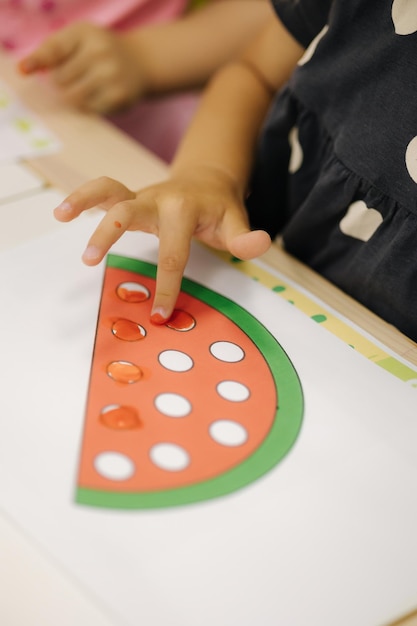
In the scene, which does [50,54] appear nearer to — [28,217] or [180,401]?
[28,217]

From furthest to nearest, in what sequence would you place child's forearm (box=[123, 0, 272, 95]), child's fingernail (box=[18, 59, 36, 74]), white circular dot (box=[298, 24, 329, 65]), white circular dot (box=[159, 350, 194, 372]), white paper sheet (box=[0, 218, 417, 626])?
1. child's forearm (box=[123, 0, 272, 95])
2. child's fingernail (box=[18, 59, 36, 74])
3. white circular dot (box=[298, 24, 329, 65])
4. white circular dot (box=[159, 350, 194, 372])
5. white paper sheet (box=[0, 218, 417, 626])

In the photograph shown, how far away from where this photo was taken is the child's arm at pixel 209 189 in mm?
474

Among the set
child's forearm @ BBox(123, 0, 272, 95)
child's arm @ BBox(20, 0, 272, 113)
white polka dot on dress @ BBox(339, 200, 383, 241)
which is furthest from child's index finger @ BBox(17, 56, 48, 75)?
white polka dot on dress @ BBox(339, 200, 383, 241)

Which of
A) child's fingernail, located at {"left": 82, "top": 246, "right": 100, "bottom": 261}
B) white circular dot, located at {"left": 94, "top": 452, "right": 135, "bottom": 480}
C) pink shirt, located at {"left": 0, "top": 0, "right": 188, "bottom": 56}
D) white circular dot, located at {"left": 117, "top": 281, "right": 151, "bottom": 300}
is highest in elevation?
child's fingernail, located at {"left": 82, "top": 246, "right": 100, "bottom": 261}

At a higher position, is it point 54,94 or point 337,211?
point 337,211

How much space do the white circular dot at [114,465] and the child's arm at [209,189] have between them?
0.12 metres

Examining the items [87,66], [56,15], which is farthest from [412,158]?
[56,15]

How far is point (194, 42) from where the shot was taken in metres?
0.85

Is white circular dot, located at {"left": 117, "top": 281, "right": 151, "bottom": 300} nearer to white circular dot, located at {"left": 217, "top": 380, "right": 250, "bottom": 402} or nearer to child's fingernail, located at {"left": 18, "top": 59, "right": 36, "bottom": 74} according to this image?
white circular dot, located at {"left": 217, "top": 380, "right": 250, "bottom": 402}

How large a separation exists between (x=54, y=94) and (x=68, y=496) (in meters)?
0.50

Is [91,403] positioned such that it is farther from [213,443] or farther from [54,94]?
[54,94]

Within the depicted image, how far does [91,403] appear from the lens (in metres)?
0.39

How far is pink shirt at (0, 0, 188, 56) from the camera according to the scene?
834mm

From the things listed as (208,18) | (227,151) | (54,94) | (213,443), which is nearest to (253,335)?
(213,443)
